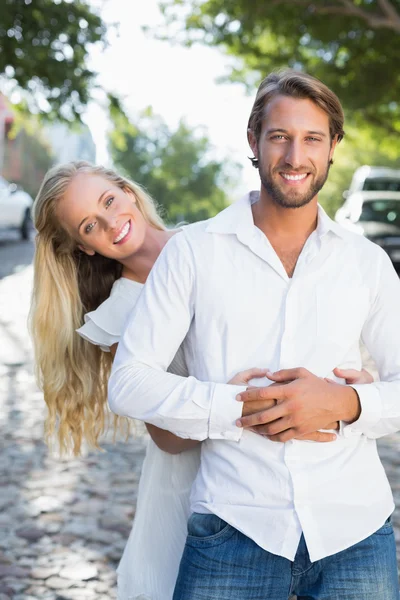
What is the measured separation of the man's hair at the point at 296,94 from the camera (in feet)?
8.92

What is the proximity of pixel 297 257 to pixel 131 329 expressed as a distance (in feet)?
1.76

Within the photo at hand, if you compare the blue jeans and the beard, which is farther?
the beard

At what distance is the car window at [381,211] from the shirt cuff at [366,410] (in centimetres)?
1624

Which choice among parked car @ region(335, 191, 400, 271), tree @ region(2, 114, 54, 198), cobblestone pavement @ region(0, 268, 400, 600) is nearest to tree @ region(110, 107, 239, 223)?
Result: tree @ region(2, 114, 54, 198)

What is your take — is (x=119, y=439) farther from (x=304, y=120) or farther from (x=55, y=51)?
(x=55, y=51)

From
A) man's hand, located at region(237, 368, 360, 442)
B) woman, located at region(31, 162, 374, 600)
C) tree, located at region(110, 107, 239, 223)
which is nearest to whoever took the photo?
man's hand, located at region(237, 368, 360, 442)

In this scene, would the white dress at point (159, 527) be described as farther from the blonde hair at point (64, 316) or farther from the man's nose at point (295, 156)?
the man's nose at point (295, 156)

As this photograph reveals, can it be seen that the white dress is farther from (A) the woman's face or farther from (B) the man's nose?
→ (B) the man's nose

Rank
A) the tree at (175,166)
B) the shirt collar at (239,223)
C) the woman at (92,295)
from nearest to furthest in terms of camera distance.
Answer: the shirt collar at (239,223) → the woman at (92,295) → the tree at (175,166)

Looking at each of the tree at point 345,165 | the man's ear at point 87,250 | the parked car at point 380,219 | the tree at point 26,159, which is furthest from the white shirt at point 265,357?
the tree at point 26,159

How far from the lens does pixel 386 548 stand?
107 inches

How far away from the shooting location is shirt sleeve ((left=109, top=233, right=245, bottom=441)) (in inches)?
103

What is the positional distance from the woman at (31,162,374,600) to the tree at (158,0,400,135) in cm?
1298

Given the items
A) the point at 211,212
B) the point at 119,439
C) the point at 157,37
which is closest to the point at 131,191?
the point at 119,439
